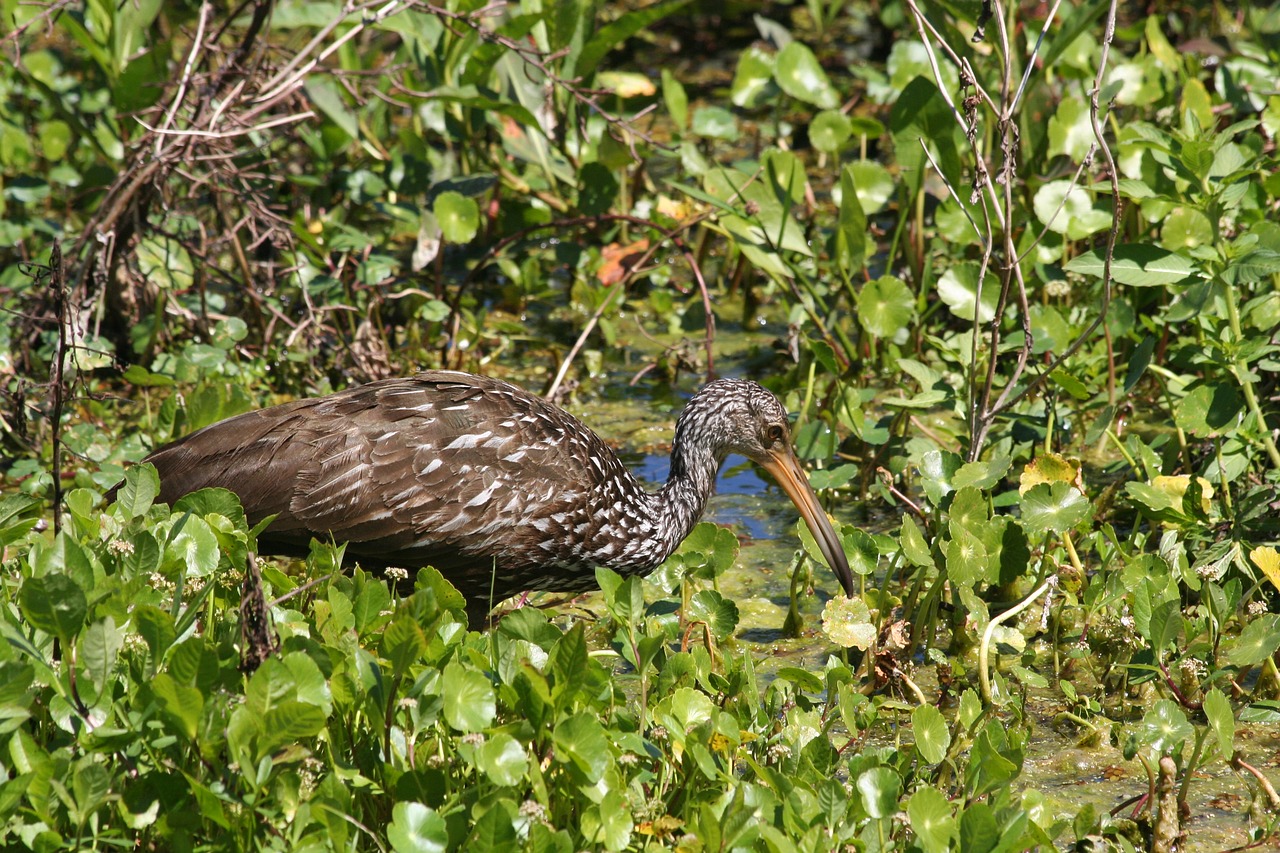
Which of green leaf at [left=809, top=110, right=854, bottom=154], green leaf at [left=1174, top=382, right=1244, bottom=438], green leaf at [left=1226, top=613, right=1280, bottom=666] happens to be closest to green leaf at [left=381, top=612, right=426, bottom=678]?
green leaf at [left=1226, top=613, right=1280, bottom=666]

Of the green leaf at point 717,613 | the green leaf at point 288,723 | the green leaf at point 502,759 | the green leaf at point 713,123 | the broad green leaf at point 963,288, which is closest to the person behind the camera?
the green leaf at point 288,723

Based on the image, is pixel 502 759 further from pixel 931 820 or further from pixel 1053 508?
pixel 1053 508

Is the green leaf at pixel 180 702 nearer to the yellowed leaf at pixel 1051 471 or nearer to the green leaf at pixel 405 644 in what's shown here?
the green leaf at pixel 405 644

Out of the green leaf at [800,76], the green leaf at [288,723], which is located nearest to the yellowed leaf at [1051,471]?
the green leaf at [288,723]

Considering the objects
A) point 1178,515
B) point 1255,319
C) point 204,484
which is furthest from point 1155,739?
point 204,484

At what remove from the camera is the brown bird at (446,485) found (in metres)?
4.21

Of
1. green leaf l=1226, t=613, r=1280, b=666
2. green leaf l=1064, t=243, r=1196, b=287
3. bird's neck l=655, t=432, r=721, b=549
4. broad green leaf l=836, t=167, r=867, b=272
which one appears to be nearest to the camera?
green leaf l=1226, t=613, r=1280, b=666

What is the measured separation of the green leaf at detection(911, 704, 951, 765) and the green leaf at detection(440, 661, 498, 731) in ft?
3.19

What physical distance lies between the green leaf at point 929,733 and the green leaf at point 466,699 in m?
0.97

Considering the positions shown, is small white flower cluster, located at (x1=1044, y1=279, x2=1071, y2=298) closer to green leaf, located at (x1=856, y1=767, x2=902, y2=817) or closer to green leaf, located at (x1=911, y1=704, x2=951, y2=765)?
green leaf, located at (x1=911, y1=704, x2=951, y2=765)

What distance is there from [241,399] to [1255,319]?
11.4ft

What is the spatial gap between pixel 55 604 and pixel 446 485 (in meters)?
1.49

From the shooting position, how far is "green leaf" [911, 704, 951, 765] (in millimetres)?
3324

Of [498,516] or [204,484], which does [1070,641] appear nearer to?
[498,516]
